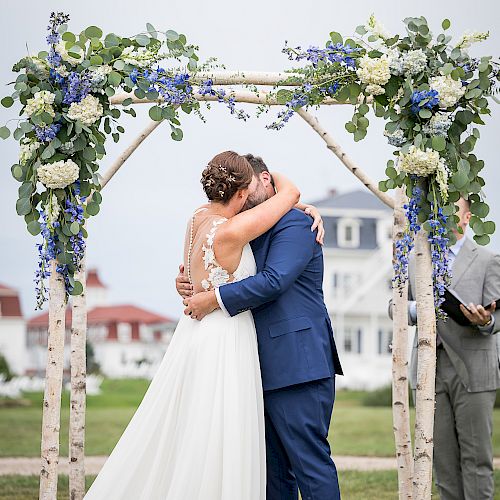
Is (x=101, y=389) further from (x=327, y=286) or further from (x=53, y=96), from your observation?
(x=53, y=96)

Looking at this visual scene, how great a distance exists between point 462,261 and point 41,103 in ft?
8.05

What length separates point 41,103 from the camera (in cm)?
415

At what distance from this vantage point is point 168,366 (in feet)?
14.2

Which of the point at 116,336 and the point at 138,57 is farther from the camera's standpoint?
the point at 116,336

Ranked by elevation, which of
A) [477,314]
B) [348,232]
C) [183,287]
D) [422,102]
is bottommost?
[477,314]

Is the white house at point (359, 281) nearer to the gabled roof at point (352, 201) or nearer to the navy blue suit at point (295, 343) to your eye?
the gabled roof at point (352, 201)

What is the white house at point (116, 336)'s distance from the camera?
56.7 feet

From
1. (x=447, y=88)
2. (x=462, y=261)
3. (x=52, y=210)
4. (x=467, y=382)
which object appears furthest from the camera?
(x=462, y=261)

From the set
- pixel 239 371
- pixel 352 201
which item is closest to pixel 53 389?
pixel 239 371

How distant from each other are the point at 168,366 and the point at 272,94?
4.67ft

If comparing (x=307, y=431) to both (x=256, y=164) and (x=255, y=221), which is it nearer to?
(x=255, y=221)

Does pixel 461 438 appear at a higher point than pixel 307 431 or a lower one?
lower

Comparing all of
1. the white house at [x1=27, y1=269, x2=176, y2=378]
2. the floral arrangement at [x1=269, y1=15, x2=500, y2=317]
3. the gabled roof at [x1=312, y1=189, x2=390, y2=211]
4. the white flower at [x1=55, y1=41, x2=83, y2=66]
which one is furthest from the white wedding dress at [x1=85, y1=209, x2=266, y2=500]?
the gabled roof at [x1=312, y1=189, x2=390, y2=211]

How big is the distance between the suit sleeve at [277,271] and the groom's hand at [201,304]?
74mm
